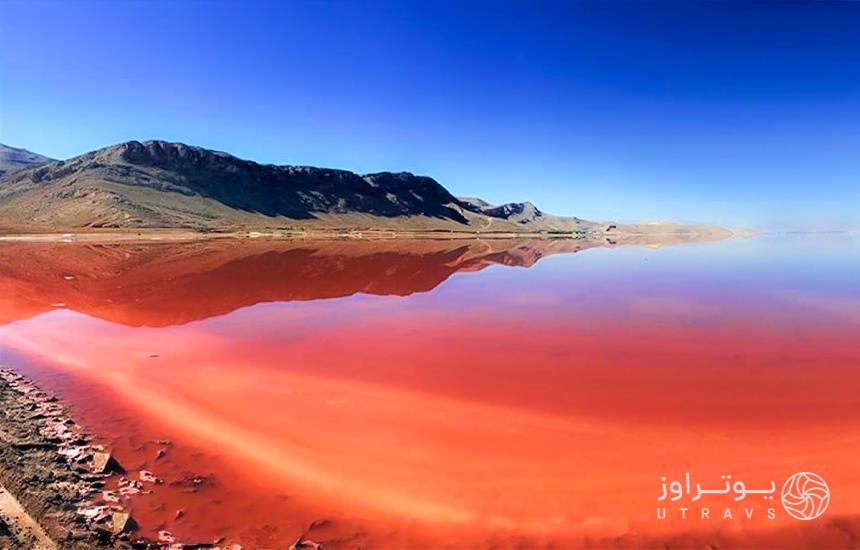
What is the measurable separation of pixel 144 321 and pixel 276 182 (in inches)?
6103

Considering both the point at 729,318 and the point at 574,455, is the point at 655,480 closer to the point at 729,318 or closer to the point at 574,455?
the point at 574,455

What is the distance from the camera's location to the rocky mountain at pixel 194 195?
298 ft

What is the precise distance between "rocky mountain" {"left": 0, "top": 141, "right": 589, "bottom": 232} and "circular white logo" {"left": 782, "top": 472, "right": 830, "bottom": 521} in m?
93.7

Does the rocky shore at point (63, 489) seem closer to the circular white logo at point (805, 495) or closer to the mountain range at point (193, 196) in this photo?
the circular white logo at point (805, 495)

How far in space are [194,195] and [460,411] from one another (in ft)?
442

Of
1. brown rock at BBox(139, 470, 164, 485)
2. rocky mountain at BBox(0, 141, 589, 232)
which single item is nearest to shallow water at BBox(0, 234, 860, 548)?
brown rock at BBox(139, 470, 164, 485)

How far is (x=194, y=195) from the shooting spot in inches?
4938

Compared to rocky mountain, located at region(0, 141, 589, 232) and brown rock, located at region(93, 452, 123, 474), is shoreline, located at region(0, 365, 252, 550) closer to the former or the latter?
brown rock, located at region(93, 452, 123, 474)

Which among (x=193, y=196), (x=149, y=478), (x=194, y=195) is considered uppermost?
(x=194, y=195)

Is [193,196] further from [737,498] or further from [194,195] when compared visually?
[737,498]

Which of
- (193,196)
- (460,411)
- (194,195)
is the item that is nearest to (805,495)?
(460,411)

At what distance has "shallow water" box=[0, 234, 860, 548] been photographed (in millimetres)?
5320

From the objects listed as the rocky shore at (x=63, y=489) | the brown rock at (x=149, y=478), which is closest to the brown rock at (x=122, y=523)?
the rocky shore at (x=63, y=489)

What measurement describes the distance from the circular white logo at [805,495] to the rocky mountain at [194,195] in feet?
307
